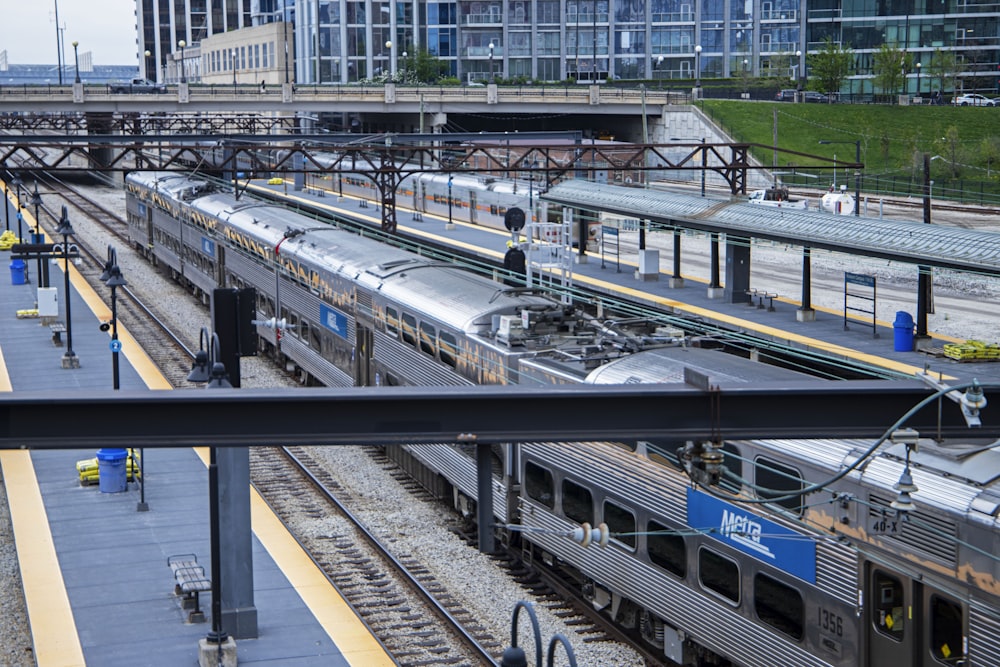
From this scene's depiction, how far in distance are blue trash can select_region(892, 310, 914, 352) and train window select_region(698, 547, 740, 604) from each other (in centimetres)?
1801

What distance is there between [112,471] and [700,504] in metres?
12.5

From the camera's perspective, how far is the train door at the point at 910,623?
1148cm

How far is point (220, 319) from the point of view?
15.9 meters

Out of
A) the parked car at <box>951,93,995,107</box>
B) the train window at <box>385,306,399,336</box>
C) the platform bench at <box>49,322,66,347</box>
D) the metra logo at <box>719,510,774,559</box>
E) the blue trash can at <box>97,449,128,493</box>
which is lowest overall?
the platform bench at <box>49,322,66,347</box>

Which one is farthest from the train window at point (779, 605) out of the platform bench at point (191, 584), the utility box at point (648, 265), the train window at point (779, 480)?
the utility box at point (648, 265)

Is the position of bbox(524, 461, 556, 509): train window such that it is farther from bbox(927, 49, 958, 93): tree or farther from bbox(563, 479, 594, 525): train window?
bbox(927, 49, 958, 93): tree

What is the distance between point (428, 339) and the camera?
72.1 feet

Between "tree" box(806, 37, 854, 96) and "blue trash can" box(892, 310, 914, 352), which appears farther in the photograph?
"tree" box(806, 37, 854, 96)

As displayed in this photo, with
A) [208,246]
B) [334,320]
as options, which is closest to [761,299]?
[334,320]

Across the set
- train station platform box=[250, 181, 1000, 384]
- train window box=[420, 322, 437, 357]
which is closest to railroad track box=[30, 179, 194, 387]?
train station platform box=[250, 181, 1000, 384]

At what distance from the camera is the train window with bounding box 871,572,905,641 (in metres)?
11.9

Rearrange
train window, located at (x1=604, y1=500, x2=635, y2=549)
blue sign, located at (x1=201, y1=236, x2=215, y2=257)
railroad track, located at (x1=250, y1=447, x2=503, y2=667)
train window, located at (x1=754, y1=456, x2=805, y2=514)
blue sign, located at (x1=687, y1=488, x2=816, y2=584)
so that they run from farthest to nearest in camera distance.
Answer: blue sign, located at (x1=201, y1=236, x2=215, y2=257), railroad track, located at (x1=250, y1=447, x2=503, y2=667), train window, located at (x1=604, y1=500, x2=635, y2=549), train window, located at (x1=754, y1=456, x2=805, y2=514), blue sign, located at (x1=687, y1=488, x2=816, y2=584)

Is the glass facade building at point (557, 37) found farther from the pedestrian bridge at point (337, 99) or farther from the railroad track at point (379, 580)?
the railroad track at point (379, 580)

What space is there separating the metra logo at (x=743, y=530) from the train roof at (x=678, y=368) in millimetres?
1485
